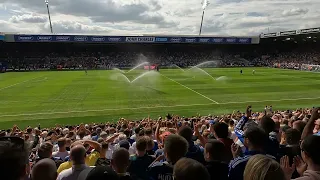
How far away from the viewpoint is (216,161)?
4758 millimetres

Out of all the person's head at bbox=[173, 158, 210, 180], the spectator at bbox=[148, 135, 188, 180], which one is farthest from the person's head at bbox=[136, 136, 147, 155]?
the person's head at bbox=[173, 158, 210, 180]

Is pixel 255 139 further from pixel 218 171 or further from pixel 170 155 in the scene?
pixel 170 155

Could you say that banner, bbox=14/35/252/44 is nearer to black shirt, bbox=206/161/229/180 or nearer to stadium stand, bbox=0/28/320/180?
stadium stand, bbox=0/28/320/180

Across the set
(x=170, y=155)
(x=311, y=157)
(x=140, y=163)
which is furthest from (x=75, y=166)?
(x=311, y=157)

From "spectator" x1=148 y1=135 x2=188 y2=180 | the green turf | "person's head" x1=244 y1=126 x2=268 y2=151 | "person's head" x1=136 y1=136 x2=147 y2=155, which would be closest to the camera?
"spectator" x1=148 y1=135 x2=188 y2=180

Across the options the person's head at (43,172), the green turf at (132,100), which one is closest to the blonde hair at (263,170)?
the person's head at (43,172)

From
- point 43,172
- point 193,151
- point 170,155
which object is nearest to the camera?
point 43,172

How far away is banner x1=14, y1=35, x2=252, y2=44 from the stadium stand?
24 cm

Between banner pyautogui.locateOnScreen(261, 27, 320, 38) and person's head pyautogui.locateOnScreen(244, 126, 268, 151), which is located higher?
banner pyautogui.locateOnScreen(261, 27, 320, 38)

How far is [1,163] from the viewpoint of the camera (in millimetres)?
2875

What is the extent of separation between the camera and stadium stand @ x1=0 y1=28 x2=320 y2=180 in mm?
3630

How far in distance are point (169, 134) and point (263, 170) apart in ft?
9.32

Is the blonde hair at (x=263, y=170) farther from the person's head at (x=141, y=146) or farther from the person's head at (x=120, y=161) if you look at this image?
the person's head at (x=141, y=146)

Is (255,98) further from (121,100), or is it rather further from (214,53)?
(214,53)
